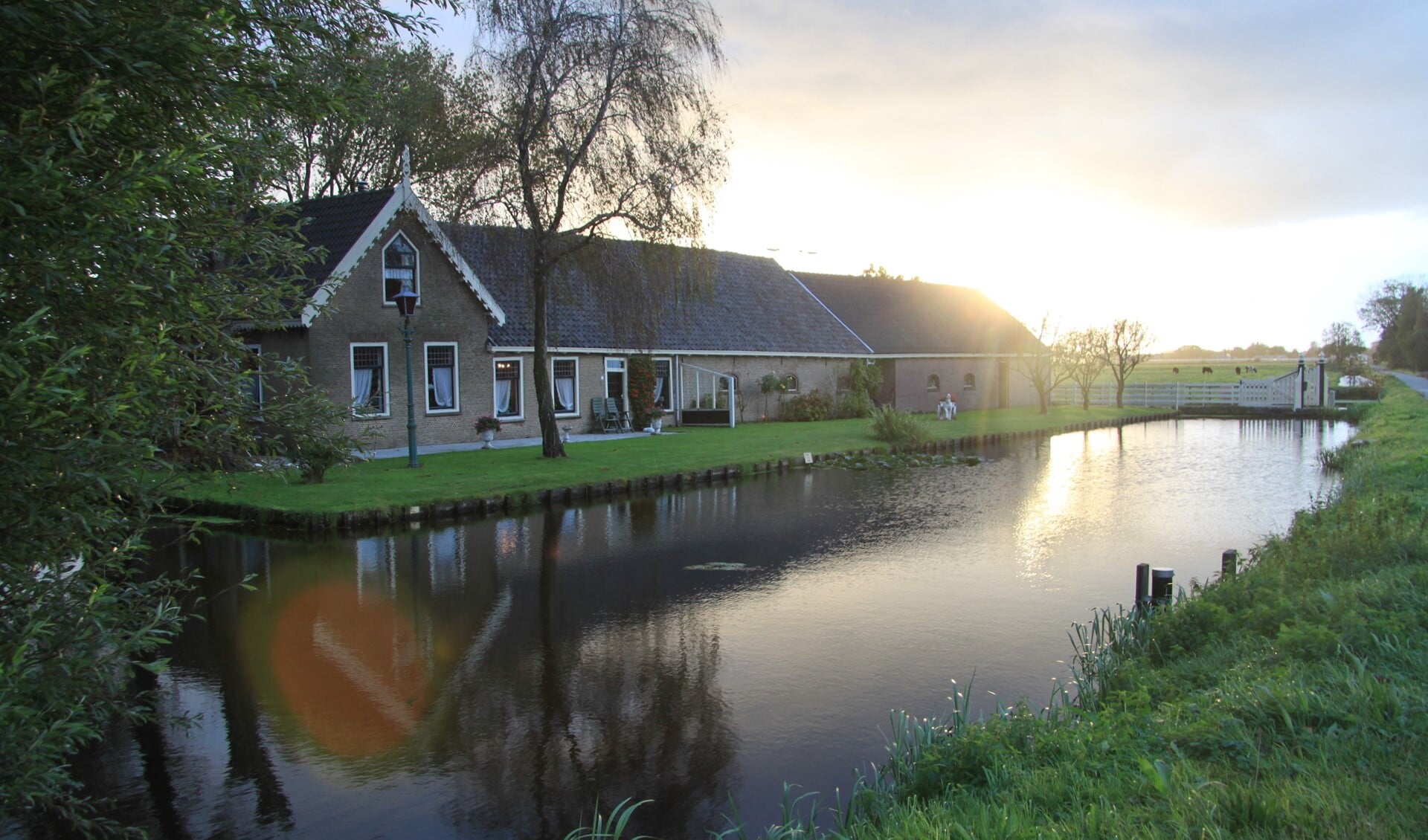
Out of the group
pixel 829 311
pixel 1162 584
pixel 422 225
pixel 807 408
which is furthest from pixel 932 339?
pixel 1162 584

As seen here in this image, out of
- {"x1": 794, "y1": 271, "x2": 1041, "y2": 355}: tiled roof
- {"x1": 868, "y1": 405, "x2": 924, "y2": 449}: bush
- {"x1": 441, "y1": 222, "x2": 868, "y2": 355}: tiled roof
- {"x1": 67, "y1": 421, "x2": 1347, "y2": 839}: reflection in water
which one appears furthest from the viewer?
{"x1": 794, "y1": 271, "x2": 1041, "y2": 355}: tiled roof

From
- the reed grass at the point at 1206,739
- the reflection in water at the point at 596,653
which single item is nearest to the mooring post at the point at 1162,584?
the reed grass at the point at 1206,739

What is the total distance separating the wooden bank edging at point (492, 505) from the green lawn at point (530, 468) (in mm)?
94

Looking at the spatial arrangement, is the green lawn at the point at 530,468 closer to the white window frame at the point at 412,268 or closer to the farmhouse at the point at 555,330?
the farmhouse at the point at 555,330

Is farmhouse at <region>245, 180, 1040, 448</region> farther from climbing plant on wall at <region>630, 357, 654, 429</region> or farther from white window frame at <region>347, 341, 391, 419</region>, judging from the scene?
climbing plant on wall at <region>630, 357, 654, 429</region>

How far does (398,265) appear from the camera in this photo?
2211 cm

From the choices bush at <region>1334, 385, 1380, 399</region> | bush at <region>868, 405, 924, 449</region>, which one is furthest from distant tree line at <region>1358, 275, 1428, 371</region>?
bush at <region>868, 405, 924, 449</region>

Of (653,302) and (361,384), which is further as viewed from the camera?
(361,384)

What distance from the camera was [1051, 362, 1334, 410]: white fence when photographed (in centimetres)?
4419

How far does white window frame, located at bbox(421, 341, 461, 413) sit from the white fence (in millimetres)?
33927

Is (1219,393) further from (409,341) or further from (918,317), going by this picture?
(409,341)

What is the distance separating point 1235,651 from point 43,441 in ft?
22.4

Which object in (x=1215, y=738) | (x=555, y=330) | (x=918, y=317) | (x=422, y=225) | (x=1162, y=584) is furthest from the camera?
(x=918, y=317)

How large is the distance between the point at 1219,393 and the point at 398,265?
39.9m
